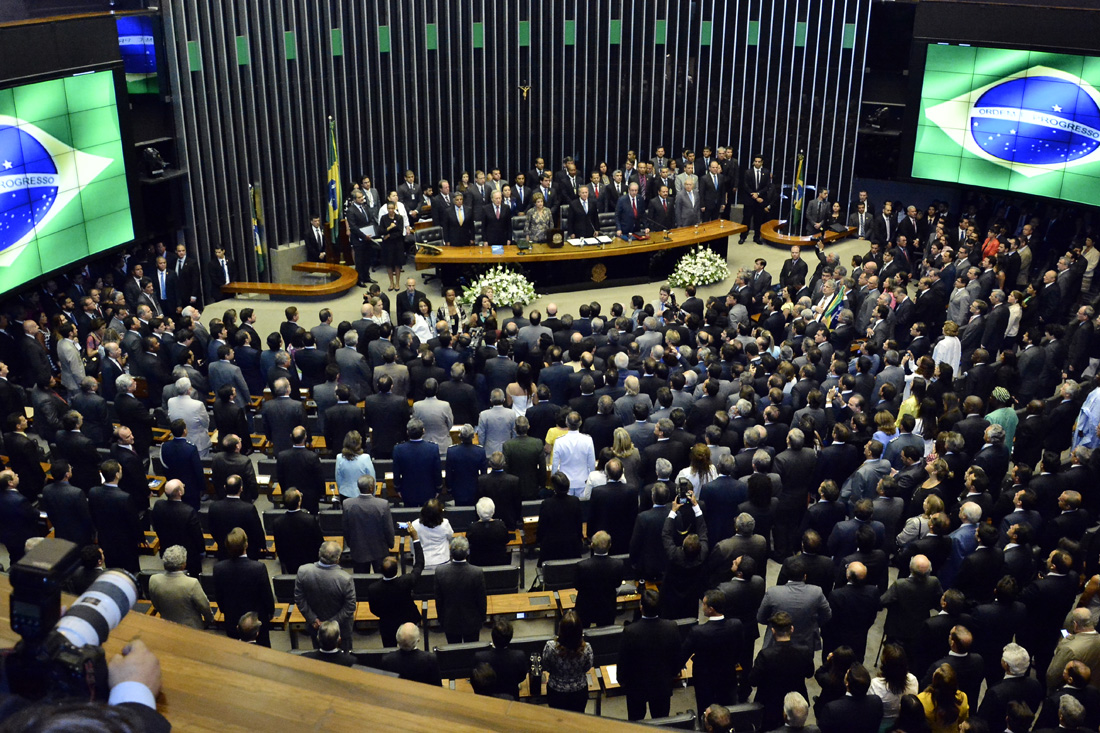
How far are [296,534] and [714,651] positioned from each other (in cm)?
337

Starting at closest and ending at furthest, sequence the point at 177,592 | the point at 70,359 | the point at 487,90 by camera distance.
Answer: the point at 177,592 → the point at 70,359 → the point at 487,90

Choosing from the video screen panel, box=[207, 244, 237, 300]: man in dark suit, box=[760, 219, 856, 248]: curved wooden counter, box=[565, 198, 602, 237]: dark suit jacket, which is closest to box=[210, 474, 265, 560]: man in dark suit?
box=[207, 244, 237, 300]: man in dark suit

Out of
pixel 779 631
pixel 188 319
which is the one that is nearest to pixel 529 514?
pixel 779 631

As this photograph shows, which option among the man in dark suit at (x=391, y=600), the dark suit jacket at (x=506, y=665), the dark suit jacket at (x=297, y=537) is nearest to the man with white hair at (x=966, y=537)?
the dark suit jacket at (x=506, y=665)

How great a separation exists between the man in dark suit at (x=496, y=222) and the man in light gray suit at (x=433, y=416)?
791 centimetres

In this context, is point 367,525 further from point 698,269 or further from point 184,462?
point 698,269

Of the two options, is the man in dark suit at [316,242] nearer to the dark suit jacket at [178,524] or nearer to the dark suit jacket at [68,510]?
the dark suit jacket at [68,510]

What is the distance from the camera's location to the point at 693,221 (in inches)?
712

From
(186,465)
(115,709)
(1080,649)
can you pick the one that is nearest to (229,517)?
(186,465)

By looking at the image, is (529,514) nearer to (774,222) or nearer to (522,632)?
(522,632)

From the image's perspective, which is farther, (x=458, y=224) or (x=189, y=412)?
(x=458, y=224)

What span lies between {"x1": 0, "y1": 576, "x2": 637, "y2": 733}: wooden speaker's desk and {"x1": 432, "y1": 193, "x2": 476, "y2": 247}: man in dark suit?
1378cm

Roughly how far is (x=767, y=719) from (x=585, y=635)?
136 cm

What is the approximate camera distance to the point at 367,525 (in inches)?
313
